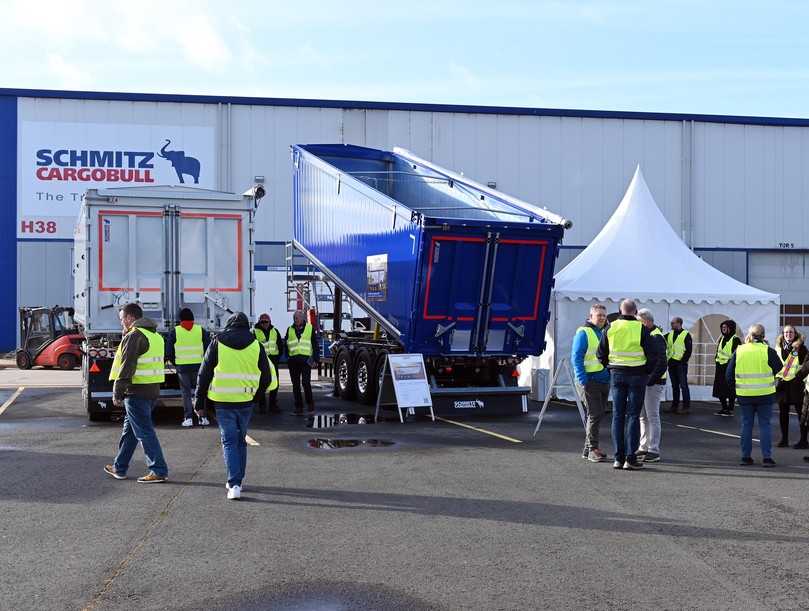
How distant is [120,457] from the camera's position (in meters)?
8.89

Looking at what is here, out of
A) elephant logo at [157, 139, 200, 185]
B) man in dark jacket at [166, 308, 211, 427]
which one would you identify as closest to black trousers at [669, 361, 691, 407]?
man in dark jacket at [166, 308, 211, 427]

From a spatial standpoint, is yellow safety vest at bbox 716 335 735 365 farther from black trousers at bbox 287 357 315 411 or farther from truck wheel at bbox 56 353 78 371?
truck wheel at bbox 56 353 78 371

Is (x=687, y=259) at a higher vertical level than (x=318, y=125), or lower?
lower

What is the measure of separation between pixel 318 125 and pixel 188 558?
30.5 meters

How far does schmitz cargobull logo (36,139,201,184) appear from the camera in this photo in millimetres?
33844

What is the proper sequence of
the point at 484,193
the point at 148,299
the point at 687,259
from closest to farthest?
1. the point at 148,299
2. the point at 484,193
3. the point at 687,259

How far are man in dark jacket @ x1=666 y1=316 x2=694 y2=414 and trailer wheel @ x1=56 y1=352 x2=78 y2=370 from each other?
57.8 feet

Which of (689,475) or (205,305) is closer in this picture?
(689,475)

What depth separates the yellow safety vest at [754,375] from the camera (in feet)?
33.2

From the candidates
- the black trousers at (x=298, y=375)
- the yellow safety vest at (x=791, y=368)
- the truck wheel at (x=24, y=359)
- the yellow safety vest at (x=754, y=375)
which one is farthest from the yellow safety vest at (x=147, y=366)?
the truck wheel at (x=24, y=359)

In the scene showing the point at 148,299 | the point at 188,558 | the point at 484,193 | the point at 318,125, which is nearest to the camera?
the point at 188,558

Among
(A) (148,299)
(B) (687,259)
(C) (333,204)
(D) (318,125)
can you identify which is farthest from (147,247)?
(D) (318,125)

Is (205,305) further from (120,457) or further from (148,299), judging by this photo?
(120,457)

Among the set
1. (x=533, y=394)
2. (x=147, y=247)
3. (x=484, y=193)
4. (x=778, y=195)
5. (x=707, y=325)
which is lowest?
(x=533, y=394)
